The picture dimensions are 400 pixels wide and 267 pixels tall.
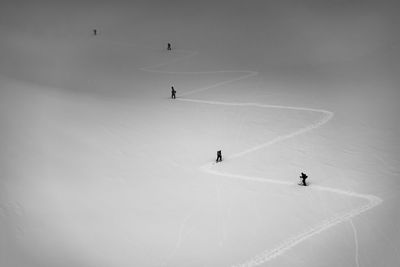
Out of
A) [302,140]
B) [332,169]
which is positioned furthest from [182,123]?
[332,169]

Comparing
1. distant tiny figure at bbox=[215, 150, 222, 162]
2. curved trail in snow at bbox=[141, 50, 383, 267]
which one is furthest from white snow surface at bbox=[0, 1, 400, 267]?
distant tiny figure at bbox=[215, 150, 222, 162]

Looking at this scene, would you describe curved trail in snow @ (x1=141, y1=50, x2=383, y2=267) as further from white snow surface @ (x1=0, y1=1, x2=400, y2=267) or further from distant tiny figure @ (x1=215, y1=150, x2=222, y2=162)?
distant tiny figure @ (x1=215, y1=150, x2=222, y2=162)

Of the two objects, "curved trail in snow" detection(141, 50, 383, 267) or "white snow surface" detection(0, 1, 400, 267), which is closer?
"curved trail in snow" detection(141, 50, 383, 267)

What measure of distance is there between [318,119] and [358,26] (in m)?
19.9

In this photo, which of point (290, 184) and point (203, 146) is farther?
point (203, 146)

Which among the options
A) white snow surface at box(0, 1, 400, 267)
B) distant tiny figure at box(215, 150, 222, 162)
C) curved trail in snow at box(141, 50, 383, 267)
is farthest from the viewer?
distant tiny figure at box(215, 150, 222, 162)

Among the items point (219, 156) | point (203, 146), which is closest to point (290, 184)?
point (219, 156)

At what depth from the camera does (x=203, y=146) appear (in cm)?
1973

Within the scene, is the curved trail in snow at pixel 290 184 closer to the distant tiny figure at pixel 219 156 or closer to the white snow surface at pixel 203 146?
the white snow surface at pixel 203 146

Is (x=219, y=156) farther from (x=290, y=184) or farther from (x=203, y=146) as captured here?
(x=290, y=184)

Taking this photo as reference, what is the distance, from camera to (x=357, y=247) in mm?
12289

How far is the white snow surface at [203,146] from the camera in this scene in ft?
40.7

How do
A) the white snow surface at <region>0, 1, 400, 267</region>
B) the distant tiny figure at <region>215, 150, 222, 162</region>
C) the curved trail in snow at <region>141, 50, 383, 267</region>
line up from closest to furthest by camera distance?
1. the curved trail in snow at <region>141, 50, 383, 267</region>
2. the white snow surface at <region>0, 1, 400, 267</region>
3. the distant tiny figure at <region>215, 150, 222, 162</region>

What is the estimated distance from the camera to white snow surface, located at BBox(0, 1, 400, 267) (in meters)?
12.4
